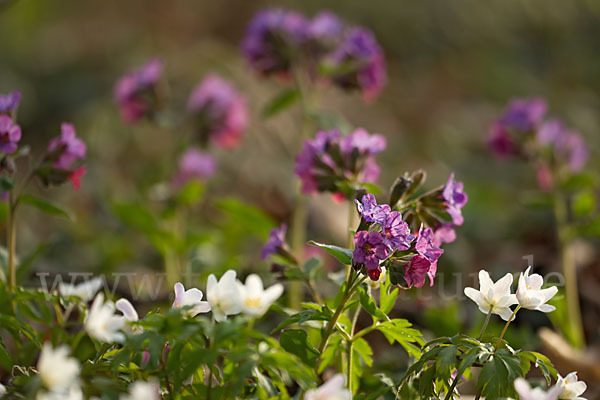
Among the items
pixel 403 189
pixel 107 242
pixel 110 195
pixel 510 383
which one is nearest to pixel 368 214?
pixel 403 189

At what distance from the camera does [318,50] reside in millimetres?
2656

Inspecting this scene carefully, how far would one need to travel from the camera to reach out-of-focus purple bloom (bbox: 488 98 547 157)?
263 centimetres

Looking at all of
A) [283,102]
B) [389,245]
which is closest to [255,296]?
[389,245]

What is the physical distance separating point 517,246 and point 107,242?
2.00 meters

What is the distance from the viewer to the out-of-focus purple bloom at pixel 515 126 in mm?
2633

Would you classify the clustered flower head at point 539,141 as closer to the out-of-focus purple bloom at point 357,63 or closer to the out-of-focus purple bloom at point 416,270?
the out-of-focus purple bloom at point 357,63

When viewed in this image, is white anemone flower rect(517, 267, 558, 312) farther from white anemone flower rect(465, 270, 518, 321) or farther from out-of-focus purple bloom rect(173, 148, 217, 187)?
out-of-focus purple bloom rect(173, 148, 217, 187)

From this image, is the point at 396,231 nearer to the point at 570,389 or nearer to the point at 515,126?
the point at 570,389

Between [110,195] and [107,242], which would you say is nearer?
[107,242]

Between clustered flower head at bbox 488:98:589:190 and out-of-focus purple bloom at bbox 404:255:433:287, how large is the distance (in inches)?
57.2

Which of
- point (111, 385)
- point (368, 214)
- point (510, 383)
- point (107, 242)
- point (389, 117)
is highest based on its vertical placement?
point (368, 214)

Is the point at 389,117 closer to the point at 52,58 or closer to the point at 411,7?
the point at 411,7

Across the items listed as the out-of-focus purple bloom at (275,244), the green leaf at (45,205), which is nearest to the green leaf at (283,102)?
the out-of-focus purple bloom at (275,244)

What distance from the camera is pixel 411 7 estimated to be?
7.59 m
